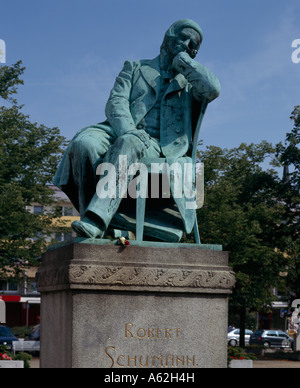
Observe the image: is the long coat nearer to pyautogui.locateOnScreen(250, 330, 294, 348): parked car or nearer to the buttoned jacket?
the buttoned jacket

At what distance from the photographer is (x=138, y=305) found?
672cm

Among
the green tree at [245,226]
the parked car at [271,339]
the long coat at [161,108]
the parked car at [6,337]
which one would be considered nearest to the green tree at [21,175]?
the parked car at [6,337]

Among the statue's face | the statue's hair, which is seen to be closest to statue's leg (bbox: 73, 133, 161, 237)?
the statue's face

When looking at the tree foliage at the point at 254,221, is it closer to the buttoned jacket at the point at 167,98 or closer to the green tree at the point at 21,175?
the green tree at the point at 21,175

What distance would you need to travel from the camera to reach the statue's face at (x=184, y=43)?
8.20 metres

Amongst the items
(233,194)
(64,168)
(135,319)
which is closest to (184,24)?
(64,168)

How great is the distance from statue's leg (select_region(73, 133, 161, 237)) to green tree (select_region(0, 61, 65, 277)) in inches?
728

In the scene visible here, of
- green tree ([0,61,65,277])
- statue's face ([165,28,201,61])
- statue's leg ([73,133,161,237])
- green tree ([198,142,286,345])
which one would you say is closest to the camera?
statue's leg ([73,133,161,237])

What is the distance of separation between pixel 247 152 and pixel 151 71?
1230 inches

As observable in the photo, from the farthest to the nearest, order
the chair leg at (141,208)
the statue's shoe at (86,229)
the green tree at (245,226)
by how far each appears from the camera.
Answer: the green tree at (245,226) < the chair leg at (141,208) < the statue's shoe at (86,229)

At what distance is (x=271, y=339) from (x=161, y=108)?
38.3 m

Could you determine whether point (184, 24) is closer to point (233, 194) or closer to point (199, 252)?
point (199, 252)

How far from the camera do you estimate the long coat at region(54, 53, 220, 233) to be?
7695mm

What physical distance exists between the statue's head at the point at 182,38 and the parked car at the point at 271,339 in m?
37.7
